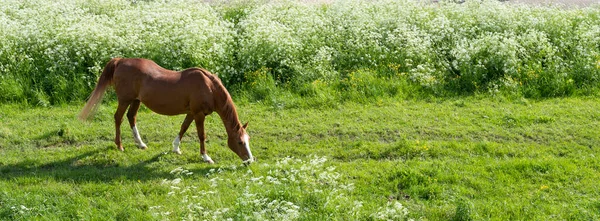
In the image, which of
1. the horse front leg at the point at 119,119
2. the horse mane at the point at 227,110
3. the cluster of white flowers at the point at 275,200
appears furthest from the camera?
the horse front leg at the point at 119,119

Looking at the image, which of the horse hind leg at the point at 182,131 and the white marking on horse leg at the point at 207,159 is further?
the horse hind leg at the point at 182,131

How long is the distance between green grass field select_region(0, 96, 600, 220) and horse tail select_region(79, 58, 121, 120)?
0.65m

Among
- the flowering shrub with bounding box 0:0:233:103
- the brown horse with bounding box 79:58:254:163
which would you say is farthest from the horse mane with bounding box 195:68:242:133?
the flowering shrub with bounding box 0:0:233:103

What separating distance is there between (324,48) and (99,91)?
5609 millimetres

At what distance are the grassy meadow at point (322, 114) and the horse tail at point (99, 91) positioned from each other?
65 centimetres

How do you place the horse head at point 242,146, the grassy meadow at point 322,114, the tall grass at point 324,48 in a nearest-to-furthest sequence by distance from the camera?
the grassy meadow at point 322,114 → the horse head at point 242,146 → the tall grass at point 324,48

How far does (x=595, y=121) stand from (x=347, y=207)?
5918 millimetres

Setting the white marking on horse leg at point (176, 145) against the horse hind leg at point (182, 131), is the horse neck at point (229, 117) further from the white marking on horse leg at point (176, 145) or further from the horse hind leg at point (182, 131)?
the white marking on horse leg at point (176, 145)

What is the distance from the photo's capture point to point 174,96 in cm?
1013

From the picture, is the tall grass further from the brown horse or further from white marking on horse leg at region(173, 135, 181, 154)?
white marking on horse leg at region(173, 135, 181, 154)

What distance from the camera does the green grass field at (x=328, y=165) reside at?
8059mm

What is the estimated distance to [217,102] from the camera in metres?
10.0

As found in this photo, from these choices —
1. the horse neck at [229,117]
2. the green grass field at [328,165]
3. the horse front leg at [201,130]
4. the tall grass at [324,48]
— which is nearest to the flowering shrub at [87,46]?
the tall grass at [324,48]

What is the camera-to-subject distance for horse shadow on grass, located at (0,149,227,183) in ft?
30.9
